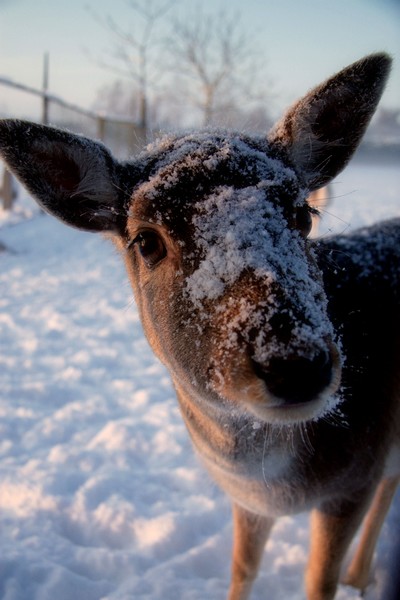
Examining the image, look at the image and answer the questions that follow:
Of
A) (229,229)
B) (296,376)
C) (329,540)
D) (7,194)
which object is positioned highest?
(229,229)

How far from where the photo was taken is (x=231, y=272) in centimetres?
171

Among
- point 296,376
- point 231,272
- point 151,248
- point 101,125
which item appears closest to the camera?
point 296,376

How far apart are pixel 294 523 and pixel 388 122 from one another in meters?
62.4

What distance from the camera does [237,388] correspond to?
5.28 feet

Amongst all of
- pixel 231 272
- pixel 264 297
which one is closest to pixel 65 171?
pixel 231 272

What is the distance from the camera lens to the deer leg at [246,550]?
2922 millimetres

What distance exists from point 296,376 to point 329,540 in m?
1.60

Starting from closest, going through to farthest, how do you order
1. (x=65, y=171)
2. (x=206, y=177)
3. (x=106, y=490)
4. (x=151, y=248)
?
1. (x=206, y=177)
2. (x=151, y=248)
3. (x=65, y=171)
4. (x=106, y=490)

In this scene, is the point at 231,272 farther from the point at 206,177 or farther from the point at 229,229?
the point at 206,177

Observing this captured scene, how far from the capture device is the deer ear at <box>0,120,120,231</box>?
2117 mm

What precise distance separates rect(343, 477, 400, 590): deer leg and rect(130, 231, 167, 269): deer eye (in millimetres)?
2237

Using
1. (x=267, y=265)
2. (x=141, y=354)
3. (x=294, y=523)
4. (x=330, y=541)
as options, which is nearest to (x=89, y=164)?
(x=267, y=265)

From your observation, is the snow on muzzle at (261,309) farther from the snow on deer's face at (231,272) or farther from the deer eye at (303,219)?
the deer eye at (303,219)

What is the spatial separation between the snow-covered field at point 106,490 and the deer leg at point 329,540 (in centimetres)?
42
